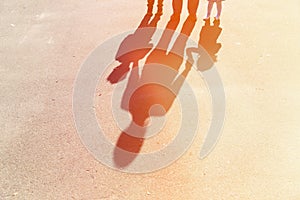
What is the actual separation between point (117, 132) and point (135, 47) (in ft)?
6.32

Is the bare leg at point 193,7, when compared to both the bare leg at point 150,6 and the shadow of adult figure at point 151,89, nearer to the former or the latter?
the shadow of adult figure at point 151,89

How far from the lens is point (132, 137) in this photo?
4.25 m

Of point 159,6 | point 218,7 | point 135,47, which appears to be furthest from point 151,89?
point 159,6

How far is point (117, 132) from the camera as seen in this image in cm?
430

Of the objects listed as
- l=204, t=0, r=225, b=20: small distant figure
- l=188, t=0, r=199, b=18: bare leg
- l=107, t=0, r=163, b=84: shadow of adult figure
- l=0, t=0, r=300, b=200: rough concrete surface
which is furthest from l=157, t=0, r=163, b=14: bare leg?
l=204, t=0, r=225, b=20: small distant figure

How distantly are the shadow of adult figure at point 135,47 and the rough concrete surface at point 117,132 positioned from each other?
0.20 metres

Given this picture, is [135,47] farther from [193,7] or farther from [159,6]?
[193,7]

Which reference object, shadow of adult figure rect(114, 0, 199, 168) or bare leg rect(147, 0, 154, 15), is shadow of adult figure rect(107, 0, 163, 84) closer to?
bare leg rect(147, 0, 154, 15)

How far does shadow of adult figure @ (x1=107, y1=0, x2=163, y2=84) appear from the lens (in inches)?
207

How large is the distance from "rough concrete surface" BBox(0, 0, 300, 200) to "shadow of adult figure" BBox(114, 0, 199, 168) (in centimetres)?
19

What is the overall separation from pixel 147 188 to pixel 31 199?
114cm

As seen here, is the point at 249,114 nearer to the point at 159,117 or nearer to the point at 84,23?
the point at 159,117

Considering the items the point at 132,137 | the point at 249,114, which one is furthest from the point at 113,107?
the point at 249,114

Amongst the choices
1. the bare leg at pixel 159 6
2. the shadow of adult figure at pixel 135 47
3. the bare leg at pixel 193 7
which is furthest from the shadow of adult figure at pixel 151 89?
the bare leg at pixel 159 6
